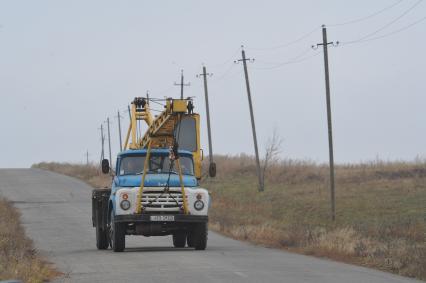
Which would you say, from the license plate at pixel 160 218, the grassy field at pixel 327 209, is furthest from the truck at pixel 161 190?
the grassy field at pixel 327 209

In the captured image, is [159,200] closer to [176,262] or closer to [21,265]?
[176,262]

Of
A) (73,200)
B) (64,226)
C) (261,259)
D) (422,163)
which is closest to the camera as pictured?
(261,259)

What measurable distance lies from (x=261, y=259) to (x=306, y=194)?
33057mm

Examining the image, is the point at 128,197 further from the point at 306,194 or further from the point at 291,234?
the point at 306,194

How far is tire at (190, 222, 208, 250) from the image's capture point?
77.6ft

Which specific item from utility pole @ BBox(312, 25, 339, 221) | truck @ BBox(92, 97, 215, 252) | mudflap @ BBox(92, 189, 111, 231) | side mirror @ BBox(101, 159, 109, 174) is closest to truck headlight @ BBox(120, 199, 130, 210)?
truck @ BBox(92, 97, 215, 252)

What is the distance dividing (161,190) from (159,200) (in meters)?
0.24

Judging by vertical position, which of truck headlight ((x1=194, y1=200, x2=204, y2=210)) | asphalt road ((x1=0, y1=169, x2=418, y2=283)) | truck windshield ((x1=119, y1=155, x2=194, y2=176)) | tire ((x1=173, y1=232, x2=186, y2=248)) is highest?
truck windshield ((x1=119, y1=155, x2=194, y2=176))

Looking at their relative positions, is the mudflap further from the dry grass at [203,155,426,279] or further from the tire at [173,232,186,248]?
the dry grass at [203,155,426,279]

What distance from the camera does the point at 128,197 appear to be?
22984 millimetres

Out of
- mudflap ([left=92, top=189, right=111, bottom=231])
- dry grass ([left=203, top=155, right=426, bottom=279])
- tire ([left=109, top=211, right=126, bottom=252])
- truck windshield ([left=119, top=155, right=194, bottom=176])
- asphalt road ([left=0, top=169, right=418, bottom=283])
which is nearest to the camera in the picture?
asphalt road ([left=0, top=169, right=418, bottom=283])

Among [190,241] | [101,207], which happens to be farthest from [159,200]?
[101,207]

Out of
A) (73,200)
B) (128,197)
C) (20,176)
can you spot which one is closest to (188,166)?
(128,197)

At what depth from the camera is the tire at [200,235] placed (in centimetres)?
2366
